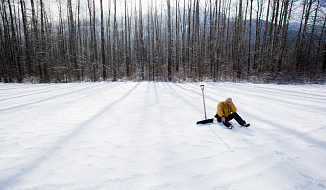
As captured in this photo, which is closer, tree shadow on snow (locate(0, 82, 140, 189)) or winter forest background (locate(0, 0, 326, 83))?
tree shadow on snow (locate(0, 82, 140, 189))

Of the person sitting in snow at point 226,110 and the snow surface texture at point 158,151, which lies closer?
the snow surface texture at point 158,151

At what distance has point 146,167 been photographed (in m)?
1.95

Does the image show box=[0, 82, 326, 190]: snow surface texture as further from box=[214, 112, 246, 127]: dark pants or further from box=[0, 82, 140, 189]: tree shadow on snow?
box=[214, 112, 246, 127]: dark pants

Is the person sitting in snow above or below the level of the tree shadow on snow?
above

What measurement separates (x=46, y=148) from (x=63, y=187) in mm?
1124

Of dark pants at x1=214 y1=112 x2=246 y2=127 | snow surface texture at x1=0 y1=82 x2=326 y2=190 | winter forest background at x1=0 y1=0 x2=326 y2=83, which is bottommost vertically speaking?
snow surface texture at x1=0 y1=82 x2=326 y2=190

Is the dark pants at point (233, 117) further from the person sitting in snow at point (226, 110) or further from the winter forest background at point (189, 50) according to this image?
the winter forest background at point (189, 50)

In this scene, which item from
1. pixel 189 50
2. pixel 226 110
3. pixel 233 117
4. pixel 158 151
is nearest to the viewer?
pixel 158 151

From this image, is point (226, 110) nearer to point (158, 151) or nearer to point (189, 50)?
point (158, 151)

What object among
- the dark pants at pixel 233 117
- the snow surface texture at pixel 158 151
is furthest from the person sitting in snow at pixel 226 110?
the snow surface texture at pixel 158 151

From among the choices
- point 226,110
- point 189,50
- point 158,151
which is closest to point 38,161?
point 158,151

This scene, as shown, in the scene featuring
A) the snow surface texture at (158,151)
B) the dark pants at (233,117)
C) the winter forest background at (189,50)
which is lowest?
the snow surface texture at (158,151)

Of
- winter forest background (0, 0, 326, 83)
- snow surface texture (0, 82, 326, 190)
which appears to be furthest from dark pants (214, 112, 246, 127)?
winter forest background (0, 0, 326, 83)

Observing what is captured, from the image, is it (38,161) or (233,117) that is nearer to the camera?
(38,161)
